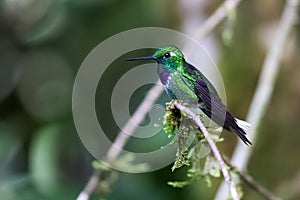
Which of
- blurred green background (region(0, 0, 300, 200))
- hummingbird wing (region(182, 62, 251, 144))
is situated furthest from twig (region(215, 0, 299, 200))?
hummingbird wing (region(182, 62, 251, 144))

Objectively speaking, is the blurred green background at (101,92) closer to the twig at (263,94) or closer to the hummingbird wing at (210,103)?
the twig at (263,94)

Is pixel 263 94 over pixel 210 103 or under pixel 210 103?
under

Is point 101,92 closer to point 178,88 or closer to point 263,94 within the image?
point 263,94

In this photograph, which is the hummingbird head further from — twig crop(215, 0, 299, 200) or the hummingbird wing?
twig crop(215, 0, 299, 200)

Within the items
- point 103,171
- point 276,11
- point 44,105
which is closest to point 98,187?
point 103,171

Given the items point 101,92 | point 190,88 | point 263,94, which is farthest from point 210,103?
point 101,92

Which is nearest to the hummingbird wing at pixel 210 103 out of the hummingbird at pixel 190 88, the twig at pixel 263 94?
the hummingbird at pixel 190 88

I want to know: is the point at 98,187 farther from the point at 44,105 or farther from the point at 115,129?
the point at 44,105
